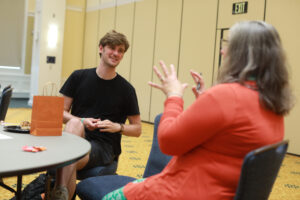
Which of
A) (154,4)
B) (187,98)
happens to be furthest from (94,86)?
(154,4)

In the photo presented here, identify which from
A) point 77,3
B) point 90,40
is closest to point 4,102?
point 90,40

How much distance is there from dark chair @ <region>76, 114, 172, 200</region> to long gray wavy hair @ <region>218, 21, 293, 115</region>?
737 millimetres

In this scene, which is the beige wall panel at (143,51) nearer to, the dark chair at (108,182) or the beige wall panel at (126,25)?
the beige wall panel at (126,25)

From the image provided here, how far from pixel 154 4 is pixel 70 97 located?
6295 mm

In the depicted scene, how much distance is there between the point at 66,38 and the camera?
11219mm

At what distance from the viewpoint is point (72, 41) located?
444 inches

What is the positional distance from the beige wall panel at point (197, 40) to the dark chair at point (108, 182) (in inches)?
200

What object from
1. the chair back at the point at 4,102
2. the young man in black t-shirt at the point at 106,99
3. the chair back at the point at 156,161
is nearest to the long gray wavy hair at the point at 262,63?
the chair back at the point at 156,161

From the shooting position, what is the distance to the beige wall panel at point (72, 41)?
1122cm

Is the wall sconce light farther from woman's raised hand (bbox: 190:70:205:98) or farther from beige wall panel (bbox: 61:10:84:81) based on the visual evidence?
woman's raised hand (bbox: 190:70:205:98)

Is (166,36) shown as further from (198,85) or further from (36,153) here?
(36,153)

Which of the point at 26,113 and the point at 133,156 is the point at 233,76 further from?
the point at 26,113

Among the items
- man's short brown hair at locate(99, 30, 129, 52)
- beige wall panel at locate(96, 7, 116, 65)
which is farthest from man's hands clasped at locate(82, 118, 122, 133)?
beige wall panel at locate(96, 7, 116, 65)

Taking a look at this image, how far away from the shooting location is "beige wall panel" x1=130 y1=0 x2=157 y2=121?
8.57 meters
